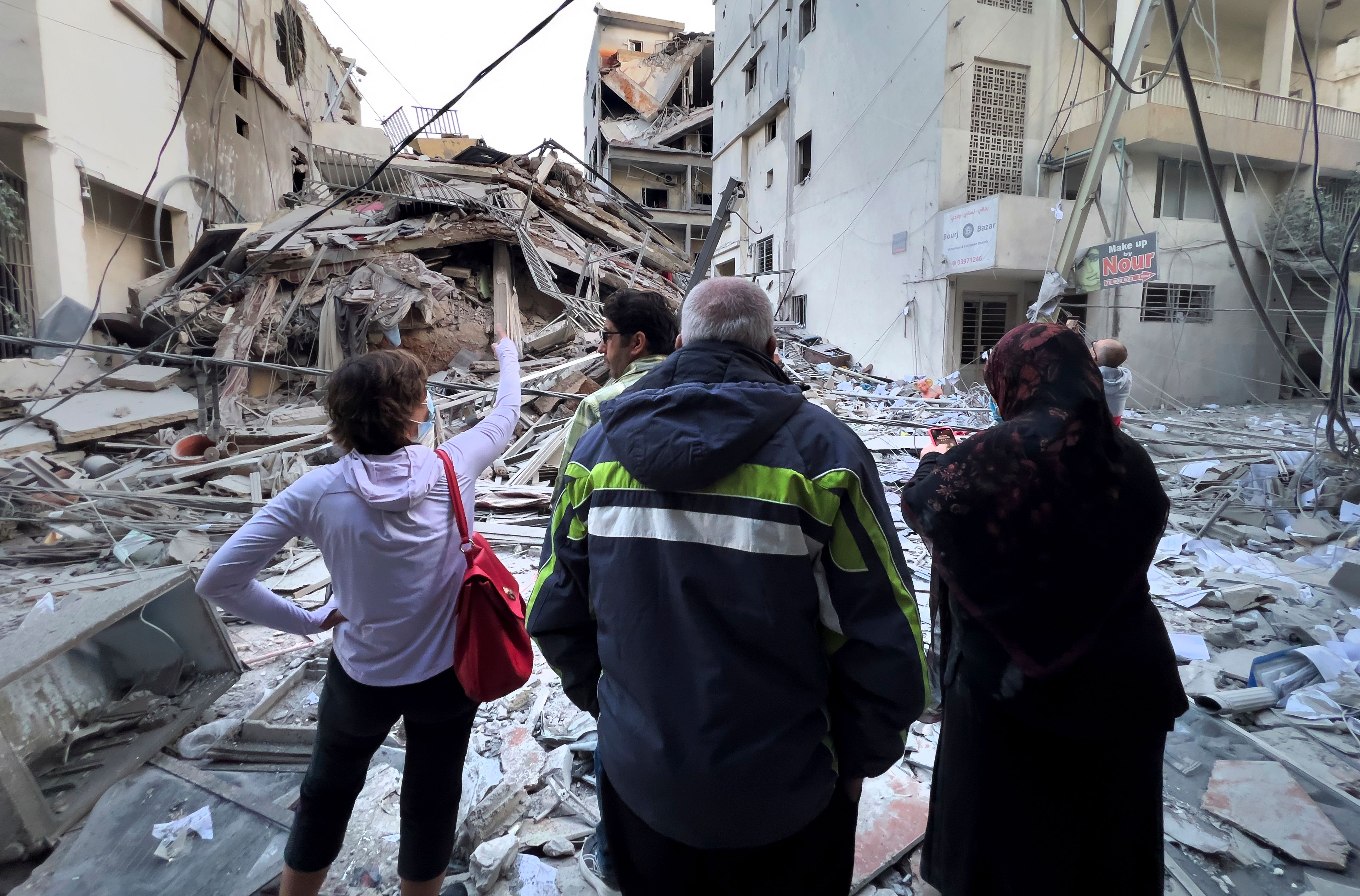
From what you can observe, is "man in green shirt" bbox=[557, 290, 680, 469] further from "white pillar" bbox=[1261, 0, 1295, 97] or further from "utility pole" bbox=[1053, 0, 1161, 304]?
"white pillar" bbox=[1261, 0, 1295, 97]

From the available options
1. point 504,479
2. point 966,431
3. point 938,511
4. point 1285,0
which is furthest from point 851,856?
point 1285,0

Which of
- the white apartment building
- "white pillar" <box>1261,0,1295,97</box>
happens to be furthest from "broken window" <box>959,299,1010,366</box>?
"white pillar" <box>1261,0,1295,97</box>

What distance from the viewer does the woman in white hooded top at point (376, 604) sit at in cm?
162

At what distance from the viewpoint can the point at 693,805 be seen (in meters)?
1.15

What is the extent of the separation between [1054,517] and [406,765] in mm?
1735

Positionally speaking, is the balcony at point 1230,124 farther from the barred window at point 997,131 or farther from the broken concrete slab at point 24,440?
the broken concrete slab at point 24,440

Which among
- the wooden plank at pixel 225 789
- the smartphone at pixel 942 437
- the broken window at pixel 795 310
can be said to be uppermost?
the broken window at pixel 795 310

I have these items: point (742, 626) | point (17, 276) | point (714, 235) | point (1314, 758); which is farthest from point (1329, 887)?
point (17, 276)

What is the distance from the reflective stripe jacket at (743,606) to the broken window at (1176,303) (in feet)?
49.5

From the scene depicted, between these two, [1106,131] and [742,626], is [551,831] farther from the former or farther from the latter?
[1106,131]

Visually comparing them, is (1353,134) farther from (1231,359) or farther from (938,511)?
(938,511)

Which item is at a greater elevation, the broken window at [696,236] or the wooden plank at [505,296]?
the broken window at [696,236]

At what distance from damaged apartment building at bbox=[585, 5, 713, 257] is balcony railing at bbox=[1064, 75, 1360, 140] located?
20376 mm

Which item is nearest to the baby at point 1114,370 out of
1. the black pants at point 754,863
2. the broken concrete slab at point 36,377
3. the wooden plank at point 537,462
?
the black pants at point 754,863
